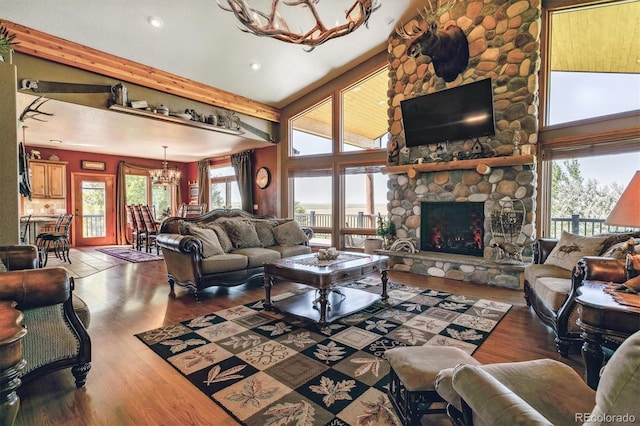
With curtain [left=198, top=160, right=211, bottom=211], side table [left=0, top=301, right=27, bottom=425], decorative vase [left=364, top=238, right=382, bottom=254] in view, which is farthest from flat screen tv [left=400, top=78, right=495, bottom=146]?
curtain [left=198, top=160, right=211, bottom=211]

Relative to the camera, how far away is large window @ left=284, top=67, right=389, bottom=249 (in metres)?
6.43

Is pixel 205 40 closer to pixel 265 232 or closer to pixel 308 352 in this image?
pixel 265 232

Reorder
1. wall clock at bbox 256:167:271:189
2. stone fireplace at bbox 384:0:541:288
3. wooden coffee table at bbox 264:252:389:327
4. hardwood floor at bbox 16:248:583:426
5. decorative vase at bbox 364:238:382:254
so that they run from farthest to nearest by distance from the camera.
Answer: wall clock at bbox 256:167:271:189, decorative vase at bbox 364:238:382:254, stone fireplace at bbox 384:0:541:288, wooden coffee table at bbox 264:252:389:327, hardwood floor at bbox 16:248:583:426

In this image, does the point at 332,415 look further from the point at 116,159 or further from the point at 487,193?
the point at 116,159

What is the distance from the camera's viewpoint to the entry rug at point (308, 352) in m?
1.78

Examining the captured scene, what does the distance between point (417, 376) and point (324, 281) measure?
1.51 metres

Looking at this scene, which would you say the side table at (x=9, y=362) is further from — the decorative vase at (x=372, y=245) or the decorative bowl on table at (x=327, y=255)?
the decorative vase at (x=372, y=245)

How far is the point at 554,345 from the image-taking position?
2570 millimetres

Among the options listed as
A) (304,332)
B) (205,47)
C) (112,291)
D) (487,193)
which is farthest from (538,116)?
(112,291)

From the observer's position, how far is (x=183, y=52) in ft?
16.3

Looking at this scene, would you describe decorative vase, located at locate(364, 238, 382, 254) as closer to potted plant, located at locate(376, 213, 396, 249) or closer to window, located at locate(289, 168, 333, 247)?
potted plant, located at locate(376, 213, 396, 249)

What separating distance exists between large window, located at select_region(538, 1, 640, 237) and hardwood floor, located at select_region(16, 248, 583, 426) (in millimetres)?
1544

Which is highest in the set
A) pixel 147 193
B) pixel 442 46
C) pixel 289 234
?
pixel 442 46

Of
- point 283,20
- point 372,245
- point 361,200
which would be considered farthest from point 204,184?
point 283,20
